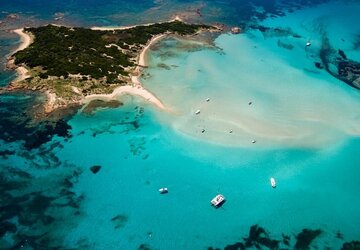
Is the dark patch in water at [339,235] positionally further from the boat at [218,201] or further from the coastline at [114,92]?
the coastline at [114,92]

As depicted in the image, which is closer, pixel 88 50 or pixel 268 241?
pixel 268 241

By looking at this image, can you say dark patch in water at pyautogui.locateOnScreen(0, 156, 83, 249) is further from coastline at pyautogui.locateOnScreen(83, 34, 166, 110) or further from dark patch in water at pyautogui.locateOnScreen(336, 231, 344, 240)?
dark patch in water at pyautogui.locateOnScreen(336, 231, 344, 240)

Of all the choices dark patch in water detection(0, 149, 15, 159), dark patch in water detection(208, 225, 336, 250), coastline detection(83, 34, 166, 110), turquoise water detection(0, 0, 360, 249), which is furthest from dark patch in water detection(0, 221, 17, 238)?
coastline detection(83, 34, 166, 110)

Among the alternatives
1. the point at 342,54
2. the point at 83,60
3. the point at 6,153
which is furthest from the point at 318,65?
the point at 6,153

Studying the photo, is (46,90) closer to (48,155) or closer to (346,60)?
(48,155)

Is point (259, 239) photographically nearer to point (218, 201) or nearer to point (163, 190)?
point (218, 201)

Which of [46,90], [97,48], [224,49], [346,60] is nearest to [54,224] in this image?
[46,90]

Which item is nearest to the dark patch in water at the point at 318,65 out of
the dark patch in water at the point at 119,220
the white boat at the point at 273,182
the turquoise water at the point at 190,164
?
the turquoise water at the point at 190,164
